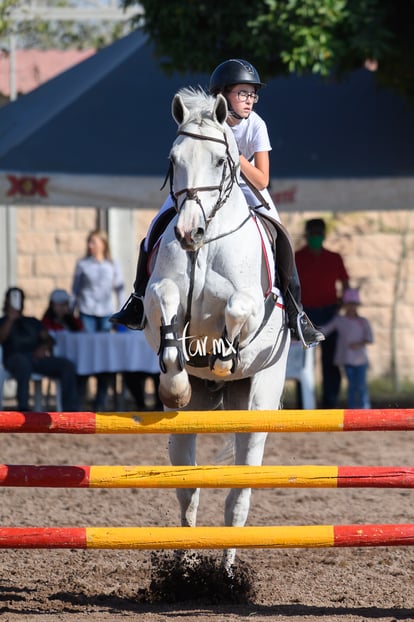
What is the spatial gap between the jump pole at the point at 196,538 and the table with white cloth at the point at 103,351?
735 centimetres

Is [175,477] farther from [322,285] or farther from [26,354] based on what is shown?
[322,285]

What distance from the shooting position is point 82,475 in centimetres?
510

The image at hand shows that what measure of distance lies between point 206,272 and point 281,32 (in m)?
6.76

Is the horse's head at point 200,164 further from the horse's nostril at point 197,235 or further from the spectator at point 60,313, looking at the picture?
the spectator at point 60,313

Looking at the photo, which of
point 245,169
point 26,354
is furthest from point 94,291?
point 245,169

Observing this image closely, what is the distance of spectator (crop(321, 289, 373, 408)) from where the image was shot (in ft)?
42.0

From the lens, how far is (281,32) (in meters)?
11.6

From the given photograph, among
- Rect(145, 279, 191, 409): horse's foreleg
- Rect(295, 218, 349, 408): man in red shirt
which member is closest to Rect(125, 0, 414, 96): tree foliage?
Rect(295, 218, 349, 408): man in red shirt

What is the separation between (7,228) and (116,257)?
1486mm

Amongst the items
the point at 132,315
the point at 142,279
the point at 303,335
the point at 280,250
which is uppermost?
the point at 280,250

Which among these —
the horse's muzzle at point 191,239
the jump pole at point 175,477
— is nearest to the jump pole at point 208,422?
the jump pole at point 175,477

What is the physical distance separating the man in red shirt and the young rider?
255 inches

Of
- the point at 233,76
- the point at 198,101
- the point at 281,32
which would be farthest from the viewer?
the point at 281,32

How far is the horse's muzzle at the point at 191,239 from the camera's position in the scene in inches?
199
